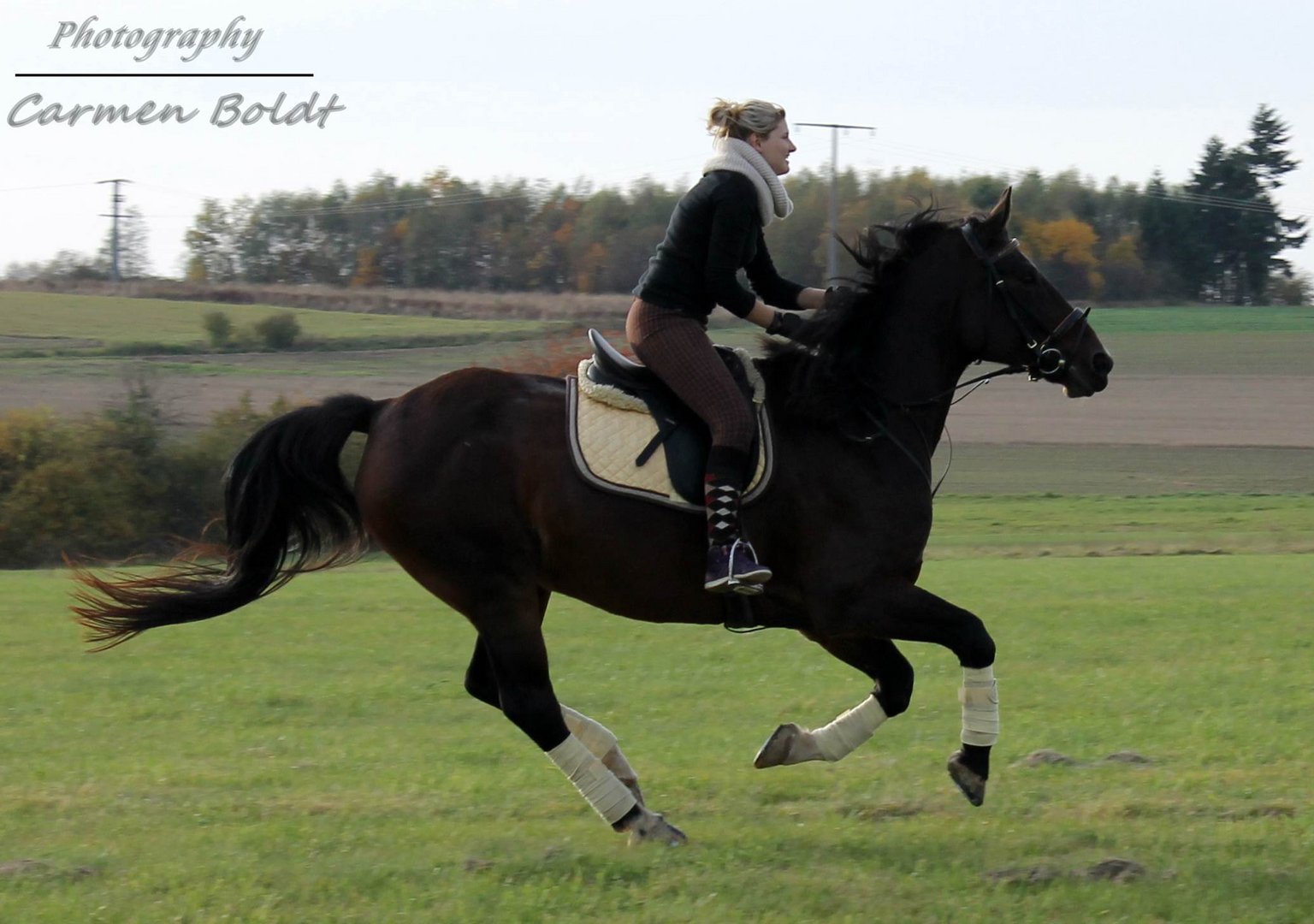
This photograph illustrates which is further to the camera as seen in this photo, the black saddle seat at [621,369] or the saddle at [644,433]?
the black saddle seat at [621,369]

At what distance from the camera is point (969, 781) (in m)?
6.05

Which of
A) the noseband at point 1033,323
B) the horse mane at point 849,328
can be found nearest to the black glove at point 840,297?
the horse mane at point 849,328

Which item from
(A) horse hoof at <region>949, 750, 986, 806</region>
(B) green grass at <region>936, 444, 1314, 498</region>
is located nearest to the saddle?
(A) horse hoof at <region>949, 750, 986, 806</region>

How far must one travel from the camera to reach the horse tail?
6848 mm

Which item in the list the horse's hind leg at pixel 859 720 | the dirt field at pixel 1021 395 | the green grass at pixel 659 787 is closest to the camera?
the green grass at pixel 659 787

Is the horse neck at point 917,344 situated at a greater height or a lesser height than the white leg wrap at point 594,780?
greater

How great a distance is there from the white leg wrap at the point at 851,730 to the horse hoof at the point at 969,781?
46 centimetres

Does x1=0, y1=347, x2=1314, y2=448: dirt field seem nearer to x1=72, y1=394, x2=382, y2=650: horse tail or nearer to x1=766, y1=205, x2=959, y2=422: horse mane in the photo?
x1=72, y1=394, x2=382, y2=650: horse tail

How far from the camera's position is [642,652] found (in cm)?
1213

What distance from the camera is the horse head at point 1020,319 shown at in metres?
6.41

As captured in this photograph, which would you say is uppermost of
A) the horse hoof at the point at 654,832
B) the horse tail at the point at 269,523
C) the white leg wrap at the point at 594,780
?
the horse tail at the point at 269,523

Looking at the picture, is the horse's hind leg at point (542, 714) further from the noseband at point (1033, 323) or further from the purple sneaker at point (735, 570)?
the noseband at point (1033, 323)

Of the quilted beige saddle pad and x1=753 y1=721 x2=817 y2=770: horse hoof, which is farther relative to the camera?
x1=753 y1=721 x2=817 y2=770: horse hoof

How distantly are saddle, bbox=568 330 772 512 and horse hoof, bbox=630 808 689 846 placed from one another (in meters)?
1.25
